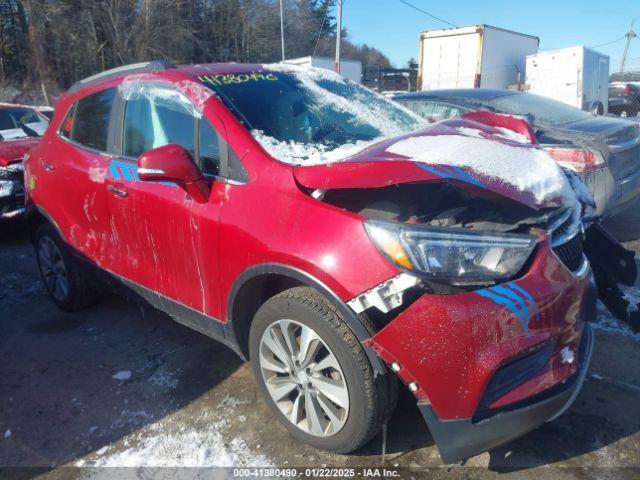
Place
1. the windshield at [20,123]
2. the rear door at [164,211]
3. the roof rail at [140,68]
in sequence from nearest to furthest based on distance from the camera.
Answer: the rear door at [164,211] → the roof rail at [140,68] → the windshield at [20,123]

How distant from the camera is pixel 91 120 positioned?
350 centimetres

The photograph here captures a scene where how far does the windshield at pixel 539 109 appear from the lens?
5369mm

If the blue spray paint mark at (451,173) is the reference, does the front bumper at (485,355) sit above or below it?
below

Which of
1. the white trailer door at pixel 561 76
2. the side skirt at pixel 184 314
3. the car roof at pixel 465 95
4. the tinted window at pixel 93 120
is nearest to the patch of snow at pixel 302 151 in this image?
the side skirt at pixel 184 314

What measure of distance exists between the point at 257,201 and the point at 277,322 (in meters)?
0.56

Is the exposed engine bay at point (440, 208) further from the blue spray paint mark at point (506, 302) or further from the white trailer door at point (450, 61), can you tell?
the white trailer door at point (450, 61)

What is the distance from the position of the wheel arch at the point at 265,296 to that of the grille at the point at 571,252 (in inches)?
34.5

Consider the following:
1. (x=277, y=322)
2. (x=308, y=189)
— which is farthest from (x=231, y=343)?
(x=308, y=189)

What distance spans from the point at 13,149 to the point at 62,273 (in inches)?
119

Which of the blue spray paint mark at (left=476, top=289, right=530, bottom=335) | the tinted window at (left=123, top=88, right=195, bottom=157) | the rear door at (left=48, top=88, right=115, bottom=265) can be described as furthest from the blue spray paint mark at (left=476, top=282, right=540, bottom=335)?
→ the rear door at (left=48, top=88, right=115, bottom=265)

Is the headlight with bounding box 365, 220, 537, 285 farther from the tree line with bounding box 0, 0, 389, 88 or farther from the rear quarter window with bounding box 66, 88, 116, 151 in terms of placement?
the tree line with bounding box 0, 0, 389, 88

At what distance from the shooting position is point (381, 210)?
221cm

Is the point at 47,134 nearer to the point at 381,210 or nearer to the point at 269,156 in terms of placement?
the point at 269,156

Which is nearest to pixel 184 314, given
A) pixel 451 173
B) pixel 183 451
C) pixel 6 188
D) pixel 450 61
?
pixel 183 451
